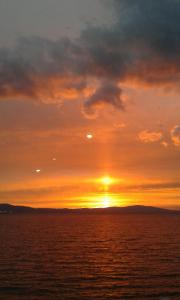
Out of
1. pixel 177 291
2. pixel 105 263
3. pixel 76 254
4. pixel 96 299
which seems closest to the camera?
pixel 96 299

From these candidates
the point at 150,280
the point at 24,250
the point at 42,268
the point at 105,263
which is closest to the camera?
the point at 150,280

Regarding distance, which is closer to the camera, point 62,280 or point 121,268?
point 62,280

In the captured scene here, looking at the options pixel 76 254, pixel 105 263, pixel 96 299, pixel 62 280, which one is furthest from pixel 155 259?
pixel 96 299

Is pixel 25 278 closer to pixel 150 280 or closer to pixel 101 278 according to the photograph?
pixel 101 278

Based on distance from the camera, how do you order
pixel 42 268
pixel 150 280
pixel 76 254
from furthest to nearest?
1. pixel 76 254
2. pixel 42 268
3. pixel 150 280

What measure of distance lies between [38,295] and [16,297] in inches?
121

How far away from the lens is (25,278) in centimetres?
6706

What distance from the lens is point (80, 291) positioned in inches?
2291

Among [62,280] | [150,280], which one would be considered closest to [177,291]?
[150,280]

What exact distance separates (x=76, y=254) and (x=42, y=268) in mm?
24524

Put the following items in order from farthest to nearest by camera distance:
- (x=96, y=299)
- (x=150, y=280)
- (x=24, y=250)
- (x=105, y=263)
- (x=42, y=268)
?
(x=24, y=250) → (x=105, y=263) → (x=42, y=268) → (x=150, y=280) → (x=96, y=299)

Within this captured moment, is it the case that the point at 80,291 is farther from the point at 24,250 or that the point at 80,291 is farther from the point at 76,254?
the point at 24,250

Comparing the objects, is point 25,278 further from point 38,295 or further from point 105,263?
point 105,263

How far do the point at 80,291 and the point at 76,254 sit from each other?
4304 centimetres
